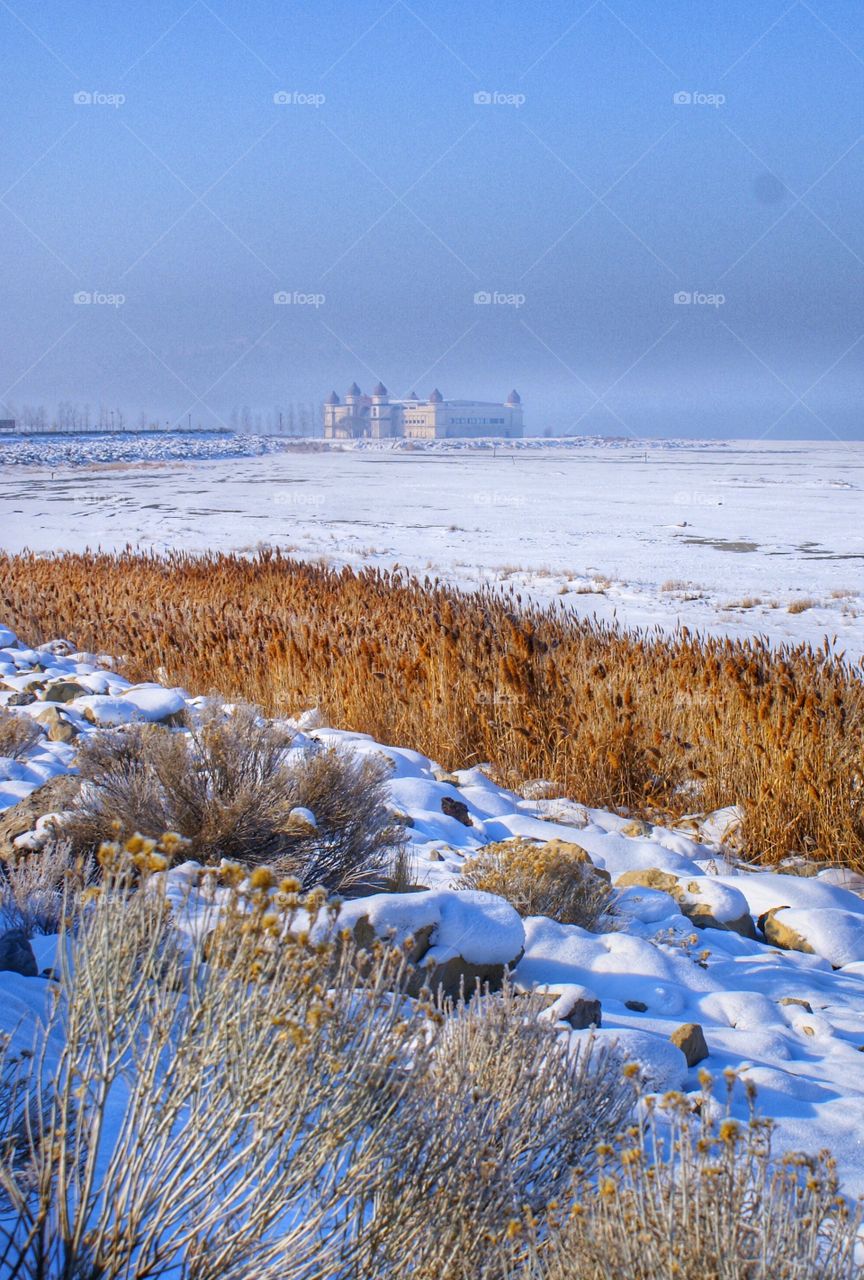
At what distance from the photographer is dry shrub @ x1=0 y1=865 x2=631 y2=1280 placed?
160 cm

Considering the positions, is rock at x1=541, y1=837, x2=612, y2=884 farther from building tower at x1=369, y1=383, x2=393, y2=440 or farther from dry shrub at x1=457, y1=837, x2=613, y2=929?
building tower at x1=369, y1=383, x2=393, y2=440

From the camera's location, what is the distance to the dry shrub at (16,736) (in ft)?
18.7

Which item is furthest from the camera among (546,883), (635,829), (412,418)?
(412,418)

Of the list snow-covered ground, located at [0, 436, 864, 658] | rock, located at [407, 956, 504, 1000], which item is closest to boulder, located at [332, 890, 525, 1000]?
rock, located at [407, 956, 504, 1000]

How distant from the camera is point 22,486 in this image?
140 ft

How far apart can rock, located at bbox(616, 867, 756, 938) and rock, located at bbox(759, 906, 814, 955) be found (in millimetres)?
56

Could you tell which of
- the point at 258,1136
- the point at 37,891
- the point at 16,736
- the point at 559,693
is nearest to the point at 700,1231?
the point at 258,1136

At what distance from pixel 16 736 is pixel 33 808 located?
1.62m

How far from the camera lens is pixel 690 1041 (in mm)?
2871

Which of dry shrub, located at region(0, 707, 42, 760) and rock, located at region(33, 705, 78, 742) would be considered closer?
dry shrub, located at region(0, 707, 42, 760)

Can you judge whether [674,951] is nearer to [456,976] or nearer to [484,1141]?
[456,976]

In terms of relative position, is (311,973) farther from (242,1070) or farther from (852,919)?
(852,919)

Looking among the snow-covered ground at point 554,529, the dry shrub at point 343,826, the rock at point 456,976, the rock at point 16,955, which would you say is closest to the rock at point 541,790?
the dry shrub at point 343,826

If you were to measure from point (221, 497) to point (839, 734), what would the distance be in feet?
110
